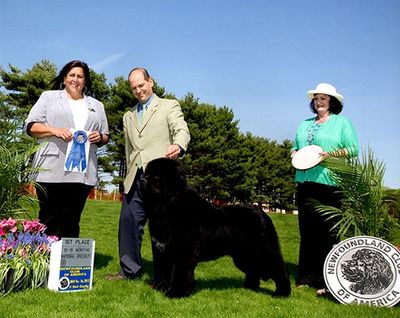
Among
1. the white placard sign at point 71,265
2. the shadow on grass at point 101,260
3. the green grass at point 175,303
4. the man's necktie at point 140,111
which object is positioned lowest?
the shadow on grass at point 101,260

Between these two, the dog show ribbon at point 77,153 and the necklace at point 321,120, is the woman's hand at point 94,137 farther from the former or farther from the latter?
the necklace at point 321,120

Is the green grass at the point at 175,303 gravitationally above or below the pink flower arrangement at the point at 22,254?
below

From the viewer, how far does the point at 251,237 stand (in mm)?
4703

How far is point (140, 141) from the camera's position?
5074 mm

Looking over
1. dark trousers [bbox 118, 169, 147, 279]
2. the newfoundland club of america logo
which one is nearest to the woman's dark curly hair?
the newfoundland club of america logo

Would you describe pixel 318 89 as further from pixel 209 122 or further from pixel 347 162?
pixel 209 122

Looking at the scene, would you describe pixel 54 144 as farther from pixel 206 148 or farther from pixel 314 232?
pixel 206 148

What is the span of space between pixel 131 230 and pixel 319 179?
2.36 m

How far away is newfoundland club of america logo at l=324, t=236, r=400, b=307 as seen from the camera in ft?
15.2

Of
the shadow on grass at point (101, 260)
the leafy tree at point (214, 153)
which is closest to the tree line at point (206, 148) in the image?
the leafy tree at point (214, 153)

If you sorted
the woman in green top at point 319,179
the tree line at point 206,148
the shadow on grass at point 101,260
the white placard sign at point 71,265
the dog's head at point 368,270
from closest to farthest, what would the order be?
the white placard sign at point 71,265 → the dog's head at point 368,270 → the woman in green top at point 319,179 → the shadow on grass at point 101,260 → the tree line at point 206,148

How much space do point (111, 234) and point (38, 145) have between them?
5975mm

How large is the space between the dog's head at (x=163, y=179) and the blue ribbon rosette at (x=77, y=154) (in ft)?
3.68

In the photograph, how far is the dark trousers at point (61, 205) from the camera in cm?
521
